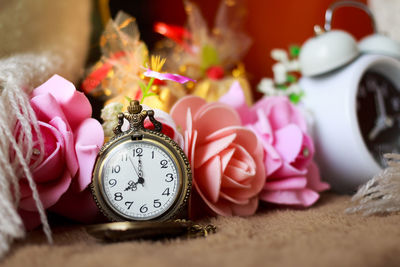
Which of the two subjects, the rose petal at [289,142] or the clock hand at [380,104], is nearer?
the rose petal at [289,142]

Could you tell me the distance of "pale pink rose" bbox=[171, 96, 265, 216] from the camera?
67 cm

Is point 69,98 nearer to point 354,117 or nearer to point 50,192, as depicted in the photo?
point 50,192

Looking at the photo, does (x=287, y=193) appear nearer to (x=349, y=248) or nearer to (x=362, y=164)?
(x=362, y=164)

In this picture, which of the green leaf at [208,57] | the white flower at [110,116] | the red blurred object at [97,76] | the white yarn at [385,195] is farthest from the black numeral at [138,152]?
the green leaf at [208,57]

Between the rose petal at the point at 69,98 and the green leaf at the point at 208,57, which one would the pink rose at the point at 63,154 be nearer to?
the rose petal at the point at 69,98

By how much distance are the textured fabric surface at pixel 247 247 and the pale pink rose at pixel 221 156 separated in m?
0.08

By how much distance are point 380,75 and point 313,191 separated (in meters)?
0.43

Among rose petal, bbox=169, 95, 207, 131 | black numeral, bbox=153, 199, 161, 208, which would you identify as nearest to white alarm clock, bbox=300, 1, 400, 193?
rose petal, bbox=169, 95, 207, 131

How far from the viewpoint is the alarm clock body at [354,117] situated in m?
0.85

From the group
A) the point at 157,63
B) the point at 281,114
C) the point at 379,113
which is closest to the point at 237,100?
the point at 281,114

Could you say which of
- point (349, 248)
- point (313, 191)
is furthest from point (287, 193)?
point (349, 248)

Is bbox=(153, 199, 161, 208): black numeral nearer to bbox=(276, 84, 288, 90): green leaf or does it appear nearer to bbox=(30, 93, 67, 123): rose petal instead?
bbox=(30, 93, 67, 123): rose petal

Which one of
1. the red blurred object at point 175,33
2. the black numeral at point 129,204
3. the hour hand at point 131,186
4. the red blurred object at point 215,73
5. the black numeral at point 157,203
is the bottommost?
the black numeral at point 157,203

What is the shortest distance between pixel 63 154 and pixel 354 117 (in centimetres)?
64
